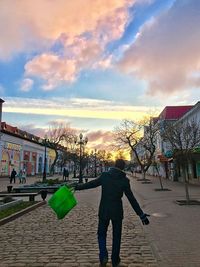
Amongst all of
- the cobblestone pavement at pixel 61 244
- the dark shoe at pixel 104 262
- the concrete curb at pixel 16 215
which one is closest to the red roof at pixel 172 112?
the concrete curb at pixel 16 215

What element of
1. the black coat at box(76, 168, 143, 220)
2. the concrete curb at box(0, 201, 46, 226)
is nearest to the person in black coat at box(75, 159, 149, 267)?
the black coat at box(76, 168, 143, 220)

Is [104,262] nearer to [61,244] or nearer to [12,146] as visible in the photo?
[61,244]

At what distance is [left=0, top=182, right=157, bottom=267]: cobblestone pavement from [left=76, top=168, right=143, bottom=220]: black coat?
101cm

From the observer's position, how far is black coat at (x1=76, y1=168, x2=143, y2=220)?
5.51 metres

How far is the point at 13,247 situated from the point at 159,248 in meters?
3.14

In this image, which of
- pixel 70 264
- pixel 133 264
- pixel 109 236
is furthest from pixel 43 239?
pixel 133 264

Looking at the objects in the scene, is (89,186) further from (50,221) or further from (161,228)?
(50,221)

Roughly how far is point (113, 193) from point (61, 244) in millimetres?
2738

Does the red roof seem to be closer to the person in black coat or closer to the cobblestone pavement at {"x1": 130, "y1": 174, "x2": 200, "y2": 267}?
the cobblestone pavement at {"x1": 130, "y1": 174, "x2": 200, "y2": 267}

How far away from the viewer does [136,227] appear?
9.98m

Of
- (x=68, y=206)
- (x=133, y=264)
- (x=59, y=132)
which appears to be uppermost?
(x=59, y=132)

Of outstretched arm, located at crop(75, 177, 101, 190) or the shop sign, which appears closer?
outstretched arm, located at crop(75, 177, 101, 190)

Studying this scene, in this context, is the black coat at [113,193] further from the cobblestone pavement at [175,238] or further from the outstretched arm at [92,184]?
the cobblestone pavement at [175,238]

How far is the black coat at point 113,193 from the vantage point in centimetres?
551
